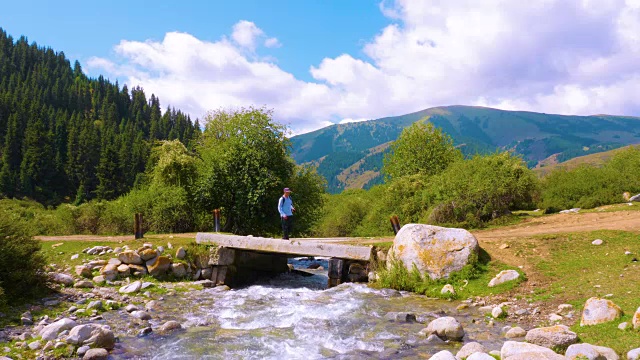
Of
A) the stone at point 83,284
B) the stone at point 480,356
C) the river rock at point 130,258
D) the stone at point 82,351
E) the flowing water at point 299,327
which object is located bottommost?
the flowing water at point 299,327

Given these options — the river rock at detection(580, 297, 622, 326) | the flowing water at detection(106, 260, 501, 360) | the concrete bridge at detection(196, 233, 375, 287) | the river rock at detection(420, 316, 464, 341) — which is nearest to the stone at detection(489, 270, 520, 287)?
the flowing water at detection(106, 260, 501, 360)

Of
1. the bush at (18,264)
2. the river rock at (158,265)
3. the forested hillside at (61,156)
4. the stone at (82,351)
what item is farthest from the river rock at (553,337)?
the forested hillside at (61,156)

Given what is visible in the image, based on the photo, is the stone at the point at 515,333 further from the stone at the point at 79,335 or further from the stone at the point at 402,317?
the stone at the point at 79,335

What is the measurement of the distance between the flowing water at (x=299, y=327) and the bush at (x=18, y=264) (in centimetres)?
316

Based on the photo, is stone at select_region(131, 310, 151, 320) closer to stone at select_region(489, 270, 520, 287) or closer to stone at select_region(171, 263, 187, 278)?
stone at select_region(171, 263, 187, 278)

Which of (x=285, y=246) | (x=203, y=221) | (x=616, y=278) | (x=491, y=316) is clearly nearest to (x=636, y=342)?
(x=491, y=316)

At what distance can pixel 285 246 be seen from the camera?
752 inches

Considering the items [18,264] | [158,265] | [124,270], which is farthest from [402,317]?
[18,264]

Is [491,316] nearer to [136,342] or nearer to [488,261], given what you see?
[488,261]

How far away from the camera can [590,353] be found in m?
7.32

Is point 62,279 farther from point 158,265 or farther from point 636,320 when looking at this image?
point 636,320

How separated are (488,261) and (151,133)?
169m

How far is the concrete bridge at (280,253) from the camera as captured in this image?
728 inches

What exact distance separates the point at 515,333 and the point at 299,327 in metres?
5.60
